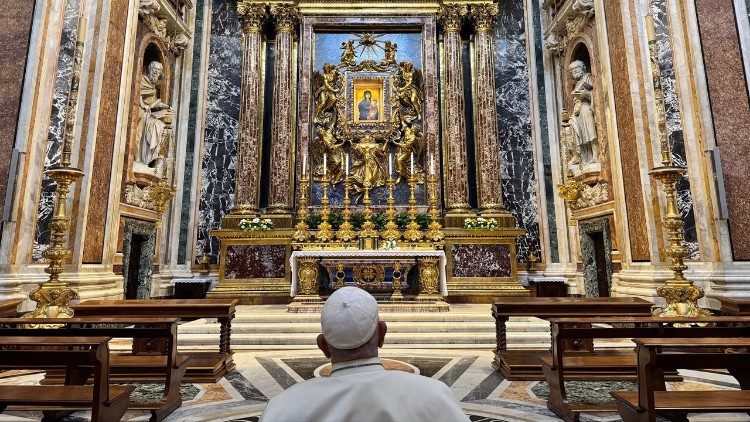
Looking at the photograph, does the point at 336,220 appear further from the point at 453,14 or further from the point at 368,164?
the point at 453,14

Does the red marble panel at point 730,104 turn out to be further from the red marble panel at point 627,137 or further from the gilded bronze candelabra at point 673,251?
the gilded bronze candelabra at point 673,251

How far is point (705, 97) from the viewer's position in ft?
21.7

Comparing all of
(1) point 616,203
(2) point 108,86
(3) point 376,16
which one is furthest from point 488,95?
(2) point 108,86

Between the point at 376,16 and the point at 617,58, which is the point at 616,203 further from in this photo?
the point at 376,16

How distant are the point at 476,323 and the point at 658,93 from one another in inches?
156

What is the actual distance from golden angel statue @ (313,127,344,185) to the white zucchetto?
9856mm

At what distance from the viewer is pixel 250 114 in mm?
11164

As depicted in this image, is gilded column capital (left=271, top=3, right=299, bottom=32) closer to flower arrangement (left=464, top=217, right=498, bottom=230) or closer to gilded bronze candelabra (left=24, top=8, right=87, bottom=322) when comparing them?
A: flower arrangement (left=464, top=217, right=498, bottom=230)

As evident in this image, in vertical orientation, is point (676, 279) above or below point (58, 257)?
below

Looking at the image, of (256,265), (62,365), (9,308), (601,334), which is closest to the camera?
(62,365)

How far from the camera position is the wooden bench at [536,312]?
189 inches

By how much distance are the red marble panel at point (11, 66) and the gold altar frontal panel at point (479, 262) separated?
303 inches

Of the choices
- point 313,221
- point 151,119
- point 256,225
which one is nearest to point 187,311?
point 256,225

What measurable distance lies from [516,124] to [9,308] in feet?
34.6
